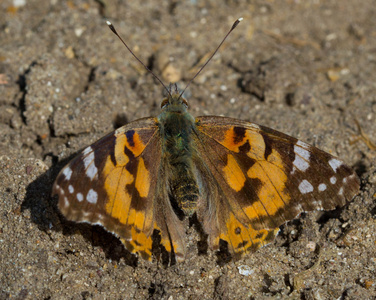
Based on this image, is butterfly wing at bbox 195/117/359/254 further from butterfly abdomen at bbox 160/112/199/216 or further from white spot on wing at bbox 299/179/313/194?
butterfly abdomen at bbox 160/112/199/216

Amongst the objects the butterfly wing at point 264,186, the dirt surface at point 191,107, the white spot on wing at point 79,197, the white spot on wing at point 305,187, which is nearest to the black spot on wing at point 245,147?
the butterfly wing at point 264,186

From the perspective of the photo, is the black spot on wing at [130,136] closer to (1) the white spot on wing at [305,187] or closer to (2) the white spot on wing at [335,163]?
(1) the white spot on wing at [305,187]

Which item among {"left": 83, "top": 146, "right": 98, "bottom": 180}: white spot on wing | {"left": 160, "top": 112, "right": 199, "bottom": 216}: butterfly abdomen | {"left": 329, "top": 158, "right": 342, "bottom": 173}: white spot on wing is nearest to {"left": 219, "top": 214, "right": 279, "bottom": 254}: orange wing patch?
{"left": 160, "top": 112, "right": 199, "bottom": 216}: butterfly abdomen

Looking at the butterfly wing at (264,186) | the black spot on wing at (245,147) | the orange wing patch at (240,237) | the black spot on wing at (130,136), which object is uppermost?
the black spot on wing at (130,136)

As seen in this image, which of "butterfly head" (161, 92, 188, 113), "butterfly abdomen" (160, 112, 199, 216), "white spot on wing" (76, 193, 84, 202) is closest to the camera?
"white spot on wing" (76, 193, 84, 202)

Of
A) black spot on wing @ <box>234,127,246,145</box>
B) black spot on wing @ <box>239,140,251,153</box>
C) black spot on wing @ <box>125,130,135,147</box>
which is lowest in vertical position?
black spot on wing @ <box>239,140,251,153</box>

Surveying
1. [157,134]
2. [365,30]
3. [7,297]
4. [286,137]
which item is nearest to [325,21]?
[365,30]

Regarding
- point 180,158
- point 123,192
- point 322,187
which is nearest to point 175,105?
point 180,158

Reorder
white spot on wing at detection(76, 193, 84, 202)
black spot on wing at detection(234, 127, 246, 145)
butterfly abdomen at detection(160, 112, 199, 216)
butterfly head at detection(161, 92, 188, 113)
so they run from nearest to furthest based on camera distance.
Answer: white spot on wing at detection(76, 193, 84, 202) < butterfly abdomen at detection(160, 112, 199, 216) < black spot on wing at detection(234, 127, 246, 145) < butterfly head at detection(161, 92, 188, 113)
